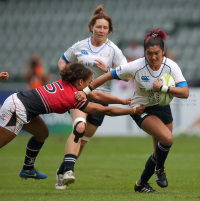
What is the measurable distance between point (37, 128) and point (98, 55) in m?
1.68

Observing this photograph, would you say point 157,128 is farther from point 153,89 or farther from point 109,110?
point 109,110

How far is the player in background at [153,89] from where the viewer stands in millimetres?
Answer: 5945

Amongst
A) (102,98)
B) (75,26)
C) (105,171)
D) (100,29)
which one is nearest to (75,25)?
(75,26)

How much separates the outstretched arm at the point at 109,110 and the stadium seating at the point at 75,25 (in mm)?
12481

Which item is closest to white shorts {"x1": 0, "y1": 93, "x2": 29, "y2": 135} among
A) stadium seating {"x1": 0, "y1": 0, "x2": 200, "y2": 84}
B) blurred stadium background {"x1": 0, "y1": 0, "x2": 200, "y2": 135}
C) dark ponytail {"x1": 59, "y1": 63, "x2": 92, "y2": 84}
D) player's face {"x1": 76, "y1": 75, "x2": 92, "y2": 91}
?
dark ponytail {"x1": 59, "y1": 63, "x2": 92, "y2": 84}

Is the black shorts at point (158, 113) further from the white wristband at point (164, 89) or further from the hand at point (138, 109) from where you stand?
the white wristband at point (164, 89)

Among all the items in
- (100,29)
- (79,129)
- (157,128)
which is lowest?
(79,129)

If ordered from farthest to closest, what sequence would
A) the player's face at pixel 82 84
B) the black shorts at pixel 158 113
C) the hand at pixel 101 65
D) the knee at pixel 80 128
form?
the hand at pixel 101 65 → the black shorts at pixel 158 113 → the knee at pixel 80 128 → the player's face at pixel 82 84

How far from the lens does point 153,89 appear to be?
6.10 meters

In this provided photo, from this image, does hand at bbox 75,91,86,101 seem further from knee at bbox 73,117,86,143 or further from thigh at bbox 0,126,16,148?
thigh at bbox 0,126,16,148

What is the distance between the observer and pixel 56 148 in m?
12.8

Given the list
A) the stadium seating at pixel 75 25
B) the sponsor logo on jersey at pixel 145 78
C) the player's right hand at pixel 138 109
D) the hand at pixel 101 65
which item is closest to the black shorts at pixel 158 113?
the player's right hand at pixel 138 109

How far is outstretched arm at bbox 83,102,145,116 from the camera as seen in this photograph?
235 inches

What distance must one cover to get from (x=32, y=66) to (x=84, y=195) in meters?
11.3
